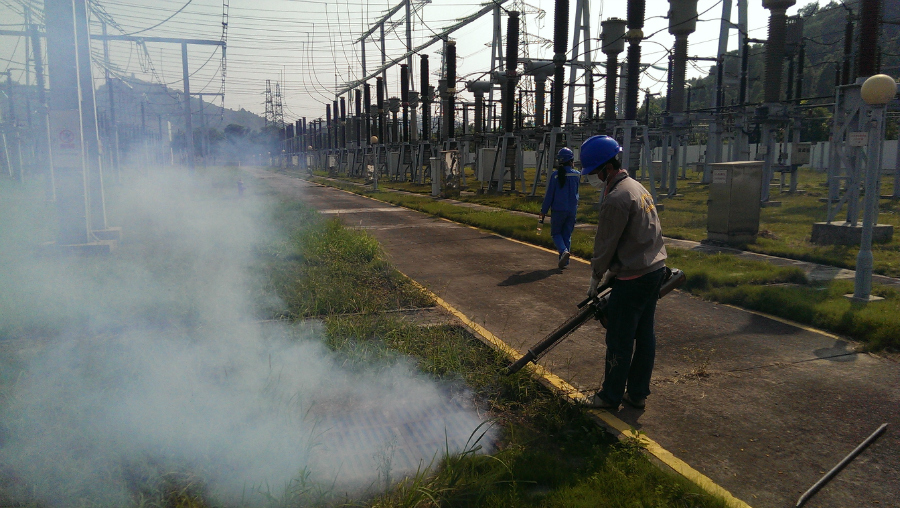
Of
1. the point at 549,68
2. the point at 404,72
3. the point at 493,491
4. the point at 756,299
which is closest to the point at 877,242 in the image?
the point at 756,299

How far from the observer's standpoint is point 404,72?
39.5 metres

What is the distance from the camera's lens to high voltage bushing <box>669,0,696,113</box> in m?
21.0

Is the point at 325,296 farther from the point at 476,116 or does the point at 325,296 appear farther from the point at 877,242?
the point at 476,116

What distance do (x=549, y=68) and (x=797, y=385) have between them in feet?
88.2

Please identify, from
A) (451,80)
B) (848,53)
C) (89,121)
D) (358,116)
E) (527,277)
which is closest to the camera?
(527,277)

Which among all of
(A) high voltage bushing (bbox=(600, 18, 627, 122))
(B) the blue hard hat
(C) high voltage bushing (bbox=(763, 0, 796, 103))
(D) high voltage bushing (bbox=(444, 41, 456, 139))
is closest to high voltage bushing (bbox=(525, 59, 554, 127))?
(D) high voltage bushing (bbox=(444, 41, 456, 139))

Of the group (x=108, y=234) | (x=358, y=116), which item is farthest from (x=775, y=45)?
(x=358, y=116)

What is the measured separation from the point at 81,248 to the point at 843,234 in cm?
1288

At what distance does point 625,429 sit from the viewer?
3.94 meters

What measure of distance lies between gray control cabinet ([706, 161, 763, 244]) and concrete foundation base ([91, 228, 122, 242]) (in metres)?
10.8

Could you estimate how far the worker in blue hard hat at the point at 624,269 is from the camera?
4.05m

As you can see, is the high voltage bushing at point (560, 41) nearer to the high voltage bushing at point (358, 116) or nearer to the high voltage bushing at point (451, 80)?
the high voltage bushing at point (451, 80)

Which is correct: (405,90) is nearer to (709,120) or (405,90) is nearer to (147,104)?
(709,120)

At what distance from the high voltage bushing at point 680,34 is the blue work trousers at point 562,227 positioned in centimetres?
1437
